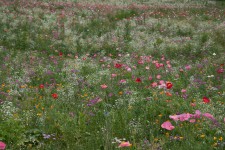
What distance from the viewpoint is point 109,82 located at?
287 inches

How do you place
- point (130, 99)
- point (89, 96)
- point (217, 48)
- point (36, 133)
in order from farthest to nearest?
1. point (217, 48)
2. point (89, 96)
3. point (130, 99)
4. point (36, 133)

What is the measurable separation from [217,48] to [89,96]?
715cm

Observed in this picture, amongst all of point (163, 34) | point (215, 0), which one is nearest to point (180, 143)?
point (163, 34)

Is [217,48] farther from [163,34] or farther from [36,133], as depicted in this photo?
[36,133]

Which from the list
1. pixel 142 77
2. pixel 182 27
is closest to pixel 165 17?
pixel 182 27

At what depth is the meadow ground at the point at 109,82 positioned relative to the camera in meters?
4.42

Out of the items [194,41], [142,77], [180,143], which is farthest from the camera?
[194,41]

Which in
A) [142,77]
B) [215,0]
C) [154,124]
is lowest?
[215,0]

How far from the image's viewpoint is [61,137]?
459cm

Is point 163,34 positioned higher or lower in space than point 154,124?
lower

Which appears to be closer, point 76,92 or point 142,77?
point 76,92

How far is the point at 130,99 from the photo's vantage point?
582cm

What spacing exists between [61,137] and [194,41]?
9.77 m

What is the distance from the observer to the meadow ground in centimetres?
442
